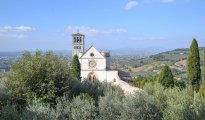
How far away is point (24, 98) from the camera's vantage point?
22453 millimetres

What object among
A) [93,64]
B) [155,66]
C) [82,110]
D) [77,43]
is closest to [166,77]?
[93,64]

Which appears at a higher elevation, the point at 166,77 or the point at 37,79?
the point at 37,79

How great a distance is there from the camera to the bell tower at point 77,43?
58.2 metres

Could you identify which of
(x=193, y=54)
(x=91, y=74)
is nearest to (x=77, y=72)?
(x=91, y=74)

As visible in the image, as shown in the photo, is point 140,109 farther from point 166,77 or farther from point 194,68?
point 166,77

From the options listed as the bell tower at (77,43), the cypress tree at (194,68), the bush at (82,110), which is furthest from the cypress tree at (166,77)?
the bell tower at (77,43)

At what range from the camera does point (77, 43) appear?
58.8m

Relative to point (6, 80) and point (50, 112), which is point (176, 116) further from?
point (6, 80)

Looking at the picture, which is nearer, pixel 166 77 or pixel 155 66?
pixel 166 77

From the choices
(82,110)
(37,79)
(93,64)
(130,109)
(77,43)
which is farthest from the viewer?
(77,43)

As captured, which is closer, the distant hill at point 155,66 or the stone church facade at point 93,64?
the stone church facade at point 93,64

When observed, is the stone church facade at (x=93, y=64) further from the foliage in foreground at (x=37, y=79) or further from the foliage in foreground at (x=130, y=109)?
the foliage in foreground at (x=130, y=109)

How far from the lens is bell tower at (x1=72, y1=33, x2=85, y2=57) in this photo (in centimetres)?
5822

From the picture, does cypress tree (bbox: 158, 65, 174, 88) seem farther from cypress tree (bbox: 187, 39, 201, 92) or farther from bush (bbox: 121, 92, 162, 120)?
bush (bbox: 121, 92, 162, 120)
